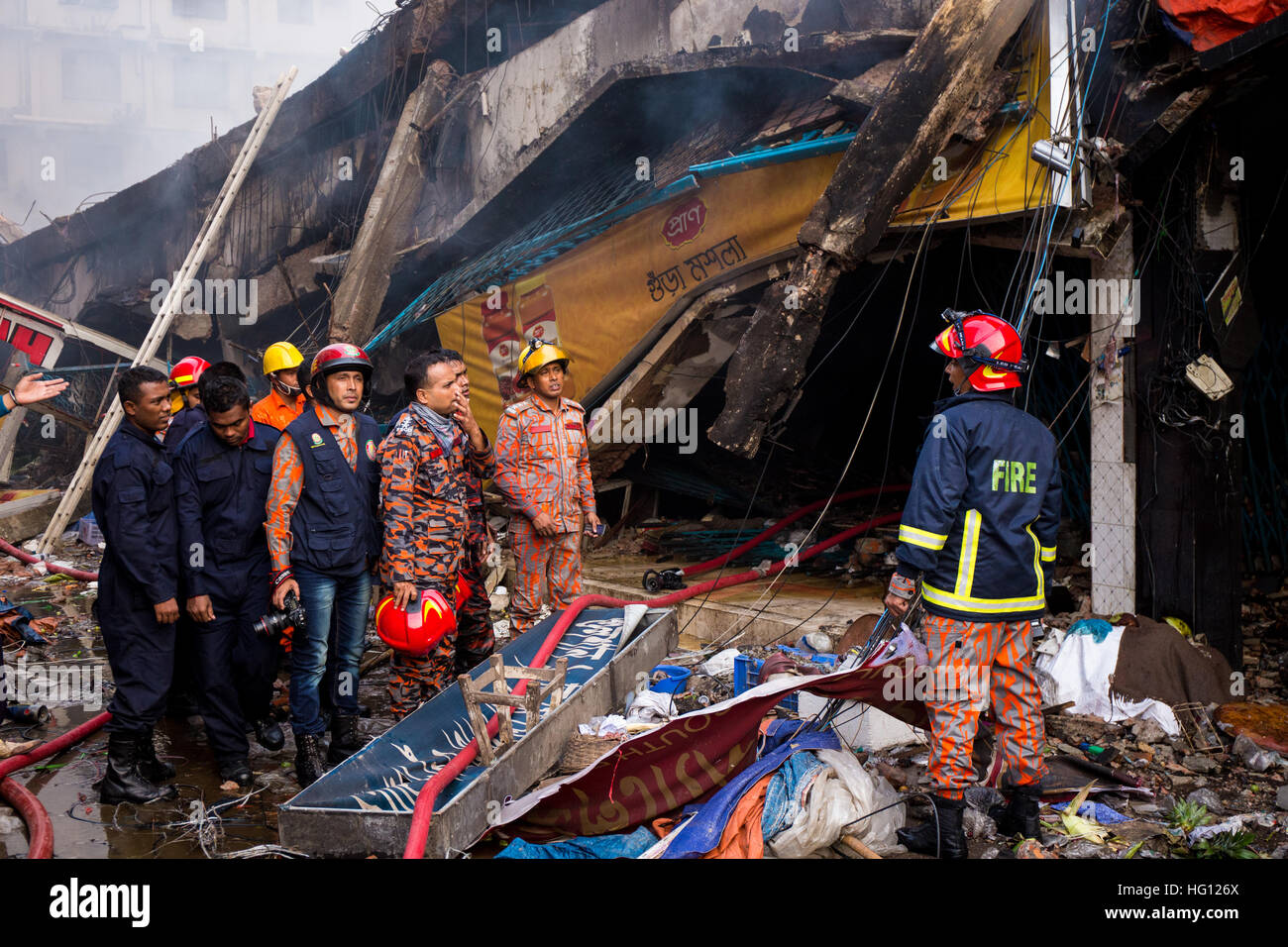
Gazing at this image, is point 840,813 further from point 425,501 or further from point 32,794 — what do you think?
point 32,794

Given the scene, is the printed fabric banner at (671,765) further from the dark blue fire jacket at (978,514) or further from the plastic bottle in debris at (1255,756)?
the plastic bottle in debris at (1255,756)

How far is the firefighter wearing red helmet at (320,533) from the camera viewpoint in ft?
15.7

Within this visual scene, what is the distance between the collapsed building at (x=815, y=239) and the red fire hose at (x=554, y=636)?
0.54 m

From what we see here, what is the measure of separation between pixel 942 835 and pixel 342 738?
2.91 meters

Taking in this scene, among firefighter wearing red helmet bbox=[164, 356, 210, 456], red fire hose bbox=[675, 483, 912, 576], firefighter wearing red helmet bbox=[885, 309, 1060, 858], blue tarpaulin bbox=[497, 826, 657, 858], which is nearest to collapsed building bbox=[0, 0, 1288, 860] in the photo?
red fire hose bbox=[675, 483, 912, 576]

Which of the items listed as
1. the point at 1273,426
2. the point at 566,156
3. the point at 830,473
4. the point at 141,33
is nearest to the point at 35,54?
the point at 141,33

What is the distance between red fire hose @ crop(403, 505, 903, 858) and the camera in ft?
11.5

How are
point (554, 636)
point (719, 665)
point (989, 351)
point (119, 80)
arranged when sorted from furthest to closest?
point (119, 80) → point (719, 665) → point (554, 636) → point (989, 351)

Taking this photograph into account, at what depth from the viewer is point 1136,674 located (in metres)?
5.50

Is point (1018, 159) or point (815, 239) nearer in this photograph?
point (1018, 159)

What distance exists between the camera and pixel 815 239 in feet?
19.9

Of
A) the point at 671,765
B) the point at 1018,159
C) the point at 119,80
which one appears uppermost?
the point at 119,80

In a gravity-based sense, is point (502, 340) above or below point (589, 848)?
above

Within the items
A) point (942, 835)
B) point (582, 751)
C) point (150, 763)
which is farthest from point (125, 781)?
point (942, 835)
